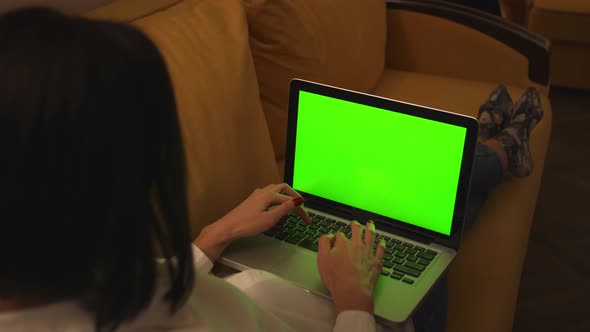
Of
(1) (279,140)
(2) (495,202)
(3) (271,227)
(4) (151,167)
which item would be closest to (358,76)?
(1) (279,140)

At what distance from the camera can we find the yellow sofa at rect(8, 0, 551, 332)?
1385mm

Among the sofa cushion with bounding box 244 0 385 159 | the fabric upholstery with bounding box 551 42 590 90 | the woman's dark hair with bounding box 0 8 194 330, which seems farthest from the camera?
A: the fabric upholstery with bounding box 551 42 590 90

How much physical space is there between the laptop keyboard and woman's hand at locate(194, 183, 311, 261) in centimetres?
8

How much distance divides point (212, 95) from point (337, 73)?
557mm

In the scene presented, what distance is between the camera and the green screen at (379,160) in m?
1.34

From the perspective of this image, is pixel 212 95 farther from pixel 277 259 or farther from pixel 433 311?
pixel 433 311

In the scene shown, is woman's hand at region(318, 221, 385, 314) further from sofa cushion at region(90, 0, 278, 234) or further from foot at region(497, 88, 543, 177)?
foot at region(497, 88, 543, 177)

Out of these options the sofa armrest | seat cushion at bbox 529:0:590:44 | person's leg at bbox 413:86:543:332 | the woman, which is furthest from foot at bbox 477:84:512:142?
the woman

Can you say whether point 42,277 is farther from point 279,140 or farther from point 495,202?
point 495,202

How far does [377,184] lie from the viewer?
56.1 inches

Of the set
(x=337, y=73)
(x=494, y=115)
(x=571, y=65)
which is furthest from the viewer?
(x=571, y=65)

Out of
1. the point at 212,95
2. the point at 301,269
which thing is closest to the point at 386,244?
the point at 301,269

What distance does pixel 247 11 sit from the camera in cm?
165

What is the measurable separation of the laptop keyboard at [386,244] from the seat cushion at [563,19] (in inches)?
82.2
